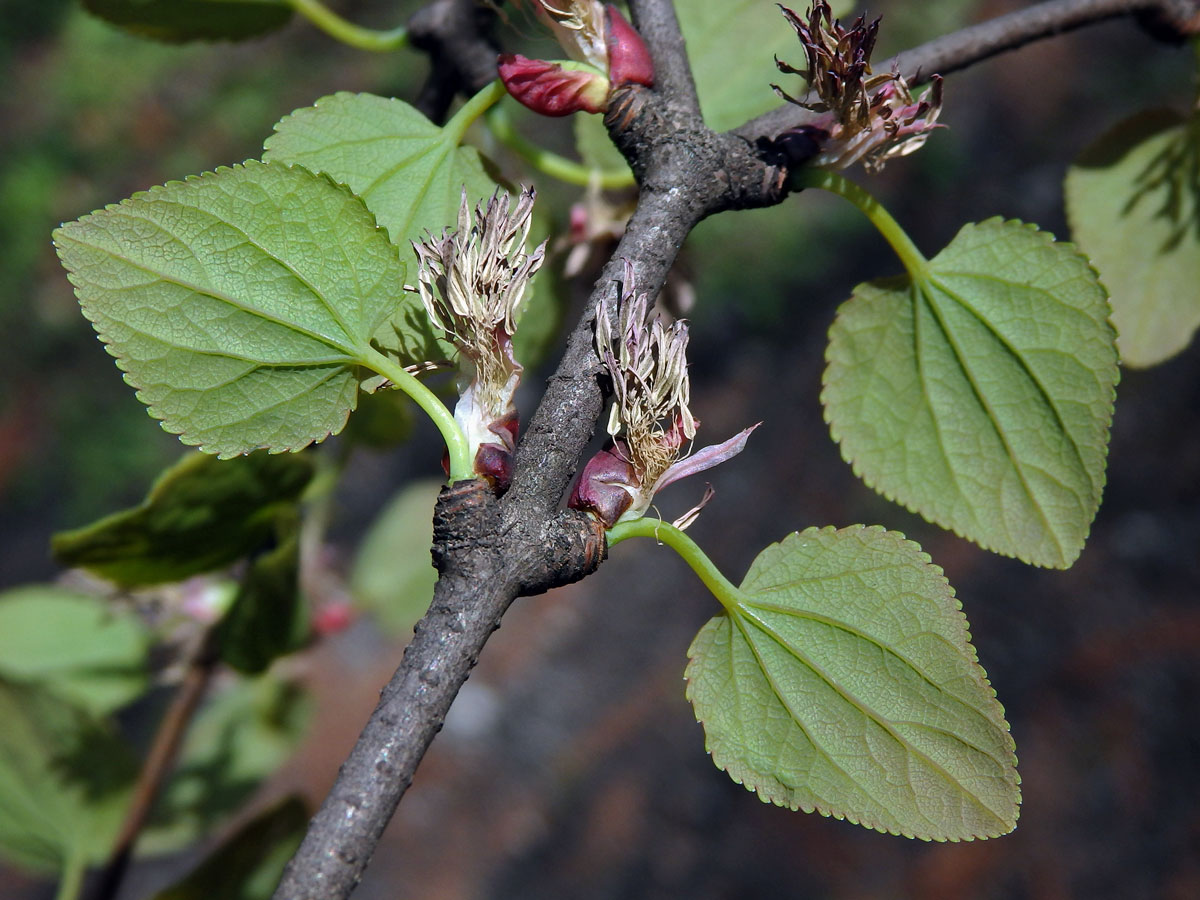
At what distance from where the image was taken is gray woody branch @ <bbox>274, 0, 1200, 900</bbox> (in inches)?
14.9

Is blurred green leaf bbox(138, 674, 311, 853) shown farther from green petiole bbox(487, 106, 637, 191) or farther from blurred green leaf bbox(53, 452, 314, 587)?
green petiole bbox(487, 106, 637, 191)

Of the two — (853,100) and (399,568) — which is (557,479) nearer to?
(853,100)

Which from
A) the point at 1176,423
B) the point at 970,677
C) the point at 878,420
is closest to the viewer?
the point at 970,677

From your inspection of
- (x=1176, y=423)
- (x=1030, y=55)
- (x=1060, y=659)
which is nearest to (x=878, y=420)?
(x=1060, y=659)

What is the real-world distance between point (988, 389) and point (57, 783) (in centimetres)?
94

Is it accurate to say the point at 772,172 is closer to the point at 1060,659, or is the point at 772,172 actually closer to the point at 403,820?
the point at 1060,659

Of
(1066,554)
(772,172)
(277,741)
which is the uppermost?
(772,172)

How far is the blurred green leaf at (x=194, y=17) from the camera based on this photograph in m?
0.70

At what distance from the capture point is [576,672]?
3.95 m

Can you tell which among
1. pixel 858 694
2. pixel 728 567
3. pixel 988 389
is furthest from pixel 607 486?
pixel 728 567

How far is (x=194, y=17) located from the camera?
73 cm

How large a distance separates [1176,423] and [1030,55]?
6.83 ft

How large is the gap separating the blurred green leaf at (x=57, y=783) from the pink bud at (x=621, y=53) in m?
0.78

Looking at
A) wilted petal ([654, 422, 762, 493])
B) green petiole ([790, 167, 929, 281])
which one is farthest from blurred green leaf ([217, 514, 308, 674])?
green petiole ([790, 167, 929, 281])
